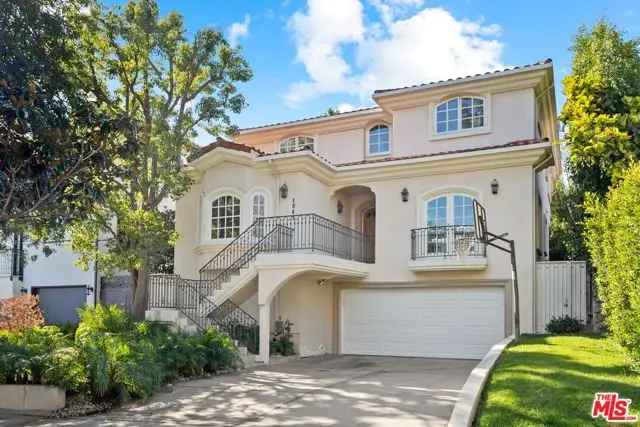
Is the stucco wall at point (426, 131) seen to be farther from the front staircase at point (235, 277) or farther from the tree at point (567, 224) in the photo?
the front staircase at point (235, 277)

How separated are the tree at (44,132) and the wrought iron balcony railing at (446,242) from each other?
31.3 feet

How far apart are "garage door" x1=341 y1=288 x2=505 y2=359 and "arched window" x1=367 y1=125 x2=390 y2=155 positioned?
5494mm

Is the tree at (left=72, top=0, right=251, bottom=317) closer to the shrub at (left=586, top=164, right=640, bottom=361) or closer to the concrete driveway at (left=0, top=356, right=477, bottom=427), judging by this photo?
the concrete driveway at (left=0, top=356, right=477, bottom=427)

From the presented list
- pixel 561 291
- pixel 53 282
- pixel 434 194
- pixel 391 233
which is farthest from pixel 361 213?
pixel 53 282

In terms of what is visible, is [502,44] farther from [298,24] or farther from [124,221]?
[124,221]

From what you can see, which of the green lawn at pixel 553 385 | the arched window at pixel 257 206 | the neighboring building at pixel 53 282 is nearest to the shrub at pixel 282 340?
the arched window at pixel 257 206

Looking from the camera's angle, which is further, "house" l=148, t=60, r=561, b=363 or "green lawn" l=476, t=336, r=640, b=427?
"house" l=148, t=60, r=561, b=363

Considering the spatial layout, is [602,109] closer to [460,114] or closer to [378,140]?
[460,114]

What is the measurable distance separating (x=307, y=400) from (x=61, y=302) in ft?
56.9

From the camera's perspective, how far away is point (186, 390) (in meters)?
11.1

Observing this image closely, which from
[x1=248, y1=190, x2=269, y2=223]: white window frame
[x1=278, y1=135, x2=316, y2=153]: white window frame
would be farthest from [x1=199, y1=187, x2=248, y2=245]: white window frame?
[x1=278, y1=135, x2=316, y2=153]: white window frame

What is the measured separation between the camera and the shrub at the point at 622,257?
7.84m

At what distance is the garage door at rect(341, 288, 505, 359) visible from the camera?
16.6 m

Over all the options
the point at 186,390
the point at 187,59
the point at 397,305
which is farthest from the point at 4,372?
the point at 397,305
